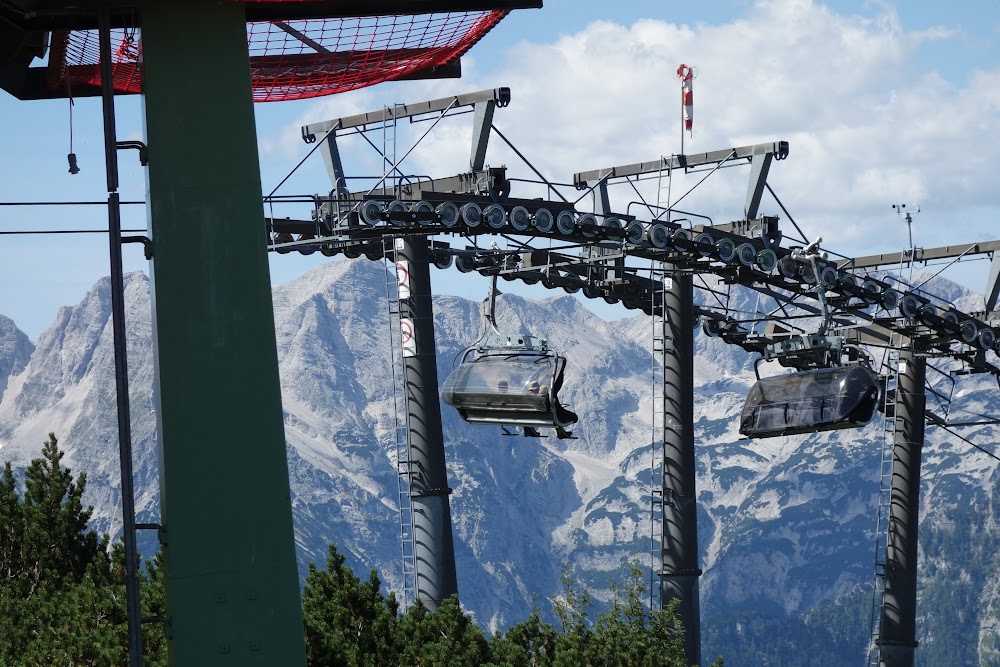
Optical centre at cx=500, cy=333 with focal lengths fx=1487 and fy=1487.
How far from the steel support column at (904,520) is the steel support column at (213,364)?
26.9m

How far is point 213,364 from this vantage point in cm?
649

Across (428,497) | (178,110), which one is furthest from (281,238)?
(178,110)

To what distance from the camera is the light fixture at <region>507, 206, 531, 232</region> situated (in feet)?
73.7

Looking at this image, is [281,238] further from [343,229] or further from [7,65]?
[7,65]

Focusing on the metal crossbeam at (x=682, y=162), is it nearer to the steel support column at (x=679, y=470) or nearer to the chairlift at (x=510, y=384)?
the steel support column at (x=679, y=470)

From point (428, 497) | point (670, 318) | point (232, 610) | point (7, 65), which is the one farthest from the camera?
point (670, 318)

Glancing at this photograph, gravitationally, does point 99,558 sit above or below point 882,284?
below

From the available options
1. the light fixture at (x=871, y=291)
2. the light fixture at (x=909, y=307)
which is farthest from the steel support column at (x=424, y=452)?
the light fixture at (x=909, y=307)

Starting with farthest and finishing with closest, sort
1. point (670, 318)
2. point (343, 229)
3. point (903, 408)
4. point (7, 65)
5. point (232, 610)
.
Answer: point (903, 408) → point (670, 318) → point (343, 229) → point (7, 65) → point (232, 610)

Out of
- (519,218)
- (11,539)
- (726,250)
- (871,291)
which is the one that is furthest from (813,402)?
(11,539)

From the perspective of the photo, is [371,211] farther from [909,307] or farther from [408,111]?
[909,307]

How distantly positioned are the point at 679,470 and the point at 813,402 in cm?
525

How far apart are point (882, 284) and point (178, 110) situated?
22.7 m

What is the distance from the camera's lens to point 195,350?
6477 millimetres
